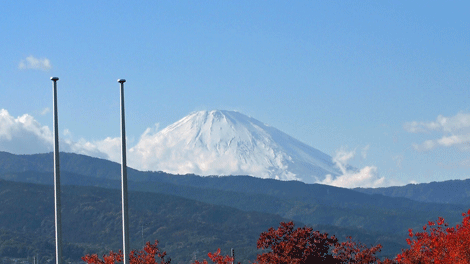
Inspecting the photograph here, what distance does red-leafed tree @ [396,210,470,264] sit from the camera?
3644 cm

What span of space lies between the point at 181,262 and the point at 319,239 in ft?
536

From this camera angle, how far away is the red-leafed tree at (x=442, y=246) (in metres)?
36.4

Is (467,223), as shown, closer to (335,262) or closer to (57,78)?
(335,262)

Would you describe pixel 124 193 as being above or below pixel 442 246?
above

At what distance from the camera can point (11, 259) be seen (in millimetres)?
190500

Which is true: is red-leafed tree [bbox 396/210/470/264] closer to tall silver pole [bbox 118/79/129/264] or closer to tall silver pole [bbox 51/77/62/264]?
tall silver pole [bbox 118/79/129/264]

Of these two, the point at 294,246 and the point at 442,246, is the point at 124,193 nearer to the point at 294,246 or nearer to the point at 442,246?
the point at 294,246

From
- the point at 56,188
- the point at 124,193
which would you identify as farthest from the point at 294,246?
the point at 56,188

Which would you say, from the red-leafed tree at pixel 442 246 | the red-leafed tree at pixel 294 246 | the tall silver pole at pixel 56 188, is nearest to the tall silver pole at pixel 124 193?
the tall silver pole at pixel 56 188

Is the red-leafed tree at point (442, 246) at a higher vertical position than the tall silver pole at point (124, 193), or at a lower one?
lower

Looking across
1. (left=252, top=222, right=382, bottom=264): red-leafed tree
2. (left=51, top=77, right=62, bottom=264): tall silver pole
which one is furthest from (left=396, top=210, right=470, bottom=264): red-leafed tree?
(left=51, top=77, right=62, bottom=264): tall silver pole

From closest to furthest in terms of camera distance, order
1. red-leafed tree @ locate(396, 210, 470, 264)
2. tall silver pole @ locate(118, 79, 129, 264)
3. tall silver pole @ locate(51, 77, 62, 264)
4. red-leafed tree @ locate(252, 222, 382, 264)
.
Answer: tall silver pole @ locate(118, 79, 129, 264), tall silver pole @ locate(51, 77, 62, 264), red-leafed tree @ locate(396, 210, 470, 264), red-leafed tree @ locate(252, 222, 382, 264)

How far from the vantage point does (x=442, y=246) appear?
126 feet

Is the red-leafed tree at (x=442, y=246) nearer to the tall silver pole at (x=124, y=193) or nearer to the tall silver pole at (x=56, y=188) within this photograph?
the tall silver pole at (x=124, y=193)
